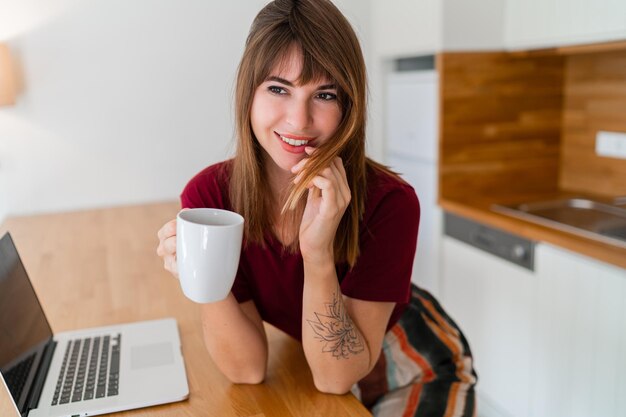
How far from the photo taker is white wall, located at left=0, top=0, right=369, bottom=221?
2223 millimetres

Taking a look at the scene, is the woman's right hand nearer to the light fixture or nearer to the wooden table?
the wooden table

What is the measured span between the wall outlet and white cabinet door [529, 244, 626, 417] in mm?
597

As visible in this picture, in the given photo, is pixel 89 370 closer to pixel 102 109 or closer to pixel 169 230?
pixel 169 230

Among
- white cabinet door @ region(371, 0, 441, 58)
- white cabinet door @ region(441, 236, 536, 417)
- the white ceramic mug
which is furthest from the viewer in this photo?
white cabinet door @ region(371, 0, 441, 58)

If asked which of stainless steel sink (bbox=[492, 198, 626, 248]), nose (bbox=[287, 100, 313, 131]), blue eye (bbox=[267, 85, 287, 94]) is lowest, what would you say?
stainless steel sink (bbox=[492, 198, 626, 248])

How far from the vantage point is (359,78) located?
0.92m

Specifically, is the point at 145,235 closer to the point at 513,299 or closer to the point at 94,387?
the point at 94,387

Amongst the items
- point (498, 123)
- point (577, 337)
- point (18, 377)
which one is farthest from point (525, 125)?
point (18, 377)

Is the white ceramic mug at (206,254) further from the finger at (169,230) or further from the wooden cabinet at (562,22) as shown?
the wooden cabinet at (562,22)

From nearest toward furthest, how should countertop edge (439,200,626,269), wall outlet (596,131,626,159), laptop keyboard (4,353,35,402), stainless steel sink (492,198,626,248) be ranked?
1. laptop keyboard (4,353,35,402)
2. countertop edge (439,200,626,269)
3. stainless steel sink (492,198,626,248)
4. wall outlet (596,131,626,159)

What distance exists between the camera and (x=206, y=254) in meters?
0.70

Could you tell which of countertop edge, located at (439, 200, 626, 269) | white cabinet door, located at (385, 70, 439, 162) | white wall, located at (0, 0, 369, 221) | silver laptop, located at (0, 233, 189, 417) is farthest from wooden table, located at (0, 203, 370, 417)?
white cabinet door, located at (385, 70, 439, 162)

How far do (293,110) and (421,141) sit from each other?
1.64 meters

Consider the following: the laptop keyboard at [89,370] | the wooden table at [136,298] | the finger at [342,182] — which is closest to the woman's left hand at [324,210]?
the finger at [342,182]
